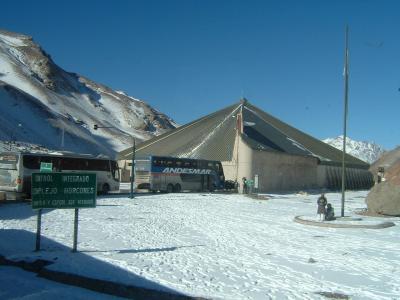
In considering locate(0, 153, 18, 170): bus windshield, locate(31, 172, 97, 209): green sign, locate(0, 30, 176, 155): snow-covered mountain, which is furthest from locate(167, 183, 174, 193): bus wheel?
locate(0, 30, 176, 155): snow-covered mountain

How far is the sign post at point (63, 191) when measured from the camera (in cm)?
1306

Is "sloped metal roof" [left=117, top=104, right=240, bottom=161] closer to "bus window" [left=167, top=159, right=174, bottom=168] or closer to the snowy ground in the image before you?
"bus window" [left=167, top=159, right=174, bottom=168]

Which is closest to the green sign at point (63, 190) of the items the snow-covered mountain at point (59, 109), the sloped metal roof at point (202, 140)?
the sloped metal roof at point (202, 140)

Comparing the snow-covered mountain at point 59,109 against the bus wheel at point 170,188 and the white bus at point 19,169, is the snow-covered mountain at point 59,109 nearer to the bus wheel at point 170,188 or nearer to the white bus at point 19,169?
the bus wheel at point 170,188

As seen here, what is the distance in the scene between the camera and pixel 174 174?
45156mm

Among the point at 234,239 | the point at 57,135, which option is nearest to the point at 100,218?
the point at 234,239

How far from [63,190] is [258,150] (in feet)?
137

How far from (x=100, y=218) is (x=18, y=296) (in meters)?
12.5

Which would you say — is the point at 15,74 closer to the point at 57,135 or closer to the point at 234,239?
the point at 57,135

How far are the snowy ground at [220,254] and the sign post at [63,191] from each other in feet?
3.69

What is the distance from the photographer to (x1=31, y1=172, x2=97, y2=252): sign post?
42.9ft

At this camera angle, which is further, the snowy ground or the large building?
the large building

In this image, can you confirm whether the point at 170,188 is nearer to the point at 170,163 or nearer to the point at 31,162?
the point at 170,163

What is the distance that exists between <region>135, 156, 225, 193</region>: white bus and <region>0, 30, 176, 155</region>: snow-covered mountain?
4867cm
